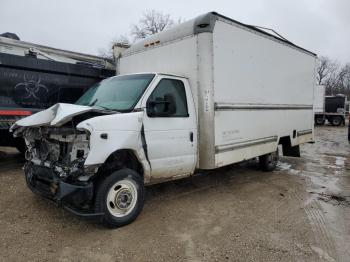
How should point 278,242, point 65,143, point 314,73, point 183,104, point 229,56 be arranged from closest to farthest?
point 278,242 → point 65,143 → point 183,104 → point 229,56 → point 314,73

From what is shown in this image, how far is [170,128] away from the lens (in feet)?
16.2

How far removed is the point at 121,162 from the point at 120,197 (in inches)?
20.5

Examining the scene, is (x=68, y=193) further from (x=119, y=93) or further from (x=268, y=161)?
(x=268, y=161)

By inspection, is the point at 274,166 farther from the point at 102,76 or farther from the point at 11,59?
the point at 11,59

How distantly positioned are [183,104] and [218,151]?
41.0 inches

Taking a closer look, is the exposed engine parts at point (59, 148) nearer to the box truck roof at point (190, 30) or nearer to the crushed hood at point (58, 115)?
the crushed hood at point (58, 115)

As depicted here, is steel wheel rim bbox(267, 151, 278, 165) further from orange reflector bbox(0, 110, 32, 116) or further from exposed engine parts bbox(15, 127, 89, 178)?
orange reflector bbox(0, 110, 32, 116)

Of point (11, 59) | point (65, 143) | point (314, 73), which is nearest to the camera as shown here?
point (65, 143)

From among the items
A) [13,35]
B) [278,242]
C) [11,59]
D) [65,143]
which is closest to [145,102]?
[65,143]

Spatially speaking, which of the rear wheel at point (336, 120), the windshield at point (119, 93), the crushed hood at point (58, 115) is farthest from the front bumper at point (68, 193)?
the rear wheel at point (336, 120)

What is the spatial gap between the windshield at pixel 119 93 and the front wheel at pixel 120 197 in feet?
3.28

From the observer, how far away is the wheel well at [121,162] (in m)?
4.32

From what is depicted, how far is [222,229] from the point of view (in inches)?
171

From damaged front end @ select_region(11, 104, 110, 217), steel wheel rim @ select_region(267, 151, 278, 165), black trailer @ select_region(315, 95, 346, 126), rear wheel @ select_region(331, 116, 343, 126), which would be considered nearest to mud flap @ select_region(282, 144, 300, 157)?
steel wheel rim @ select_region(267, 151, 278, 165)
